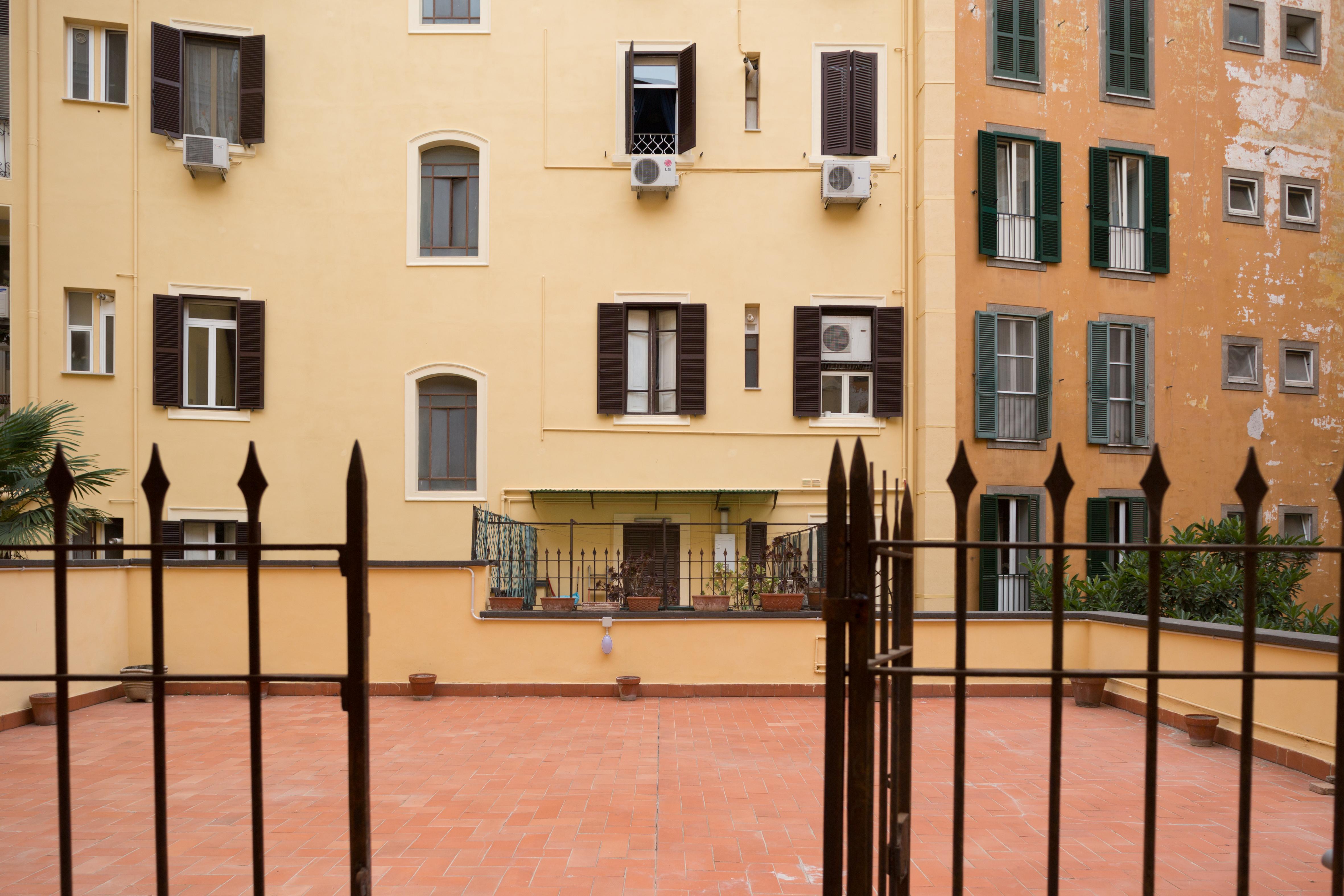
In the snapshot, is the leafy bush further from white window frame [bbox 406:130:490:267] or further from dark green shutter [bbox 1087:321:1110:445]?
white window frame [bbox 406:130:490:267]

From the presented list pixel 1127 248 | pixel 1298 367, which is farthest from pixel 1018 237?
pixel 1298 367

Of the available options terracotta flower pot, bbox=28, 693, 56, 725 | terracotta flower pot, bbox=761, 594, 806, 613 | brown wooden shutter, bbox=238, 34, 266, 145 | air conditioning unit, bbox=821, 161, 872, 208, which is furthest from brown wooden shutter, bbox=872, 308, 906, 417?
terracotta flower pot, bbox=28, 693, 56, 725

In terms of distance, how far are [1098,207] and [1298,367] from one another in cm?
499

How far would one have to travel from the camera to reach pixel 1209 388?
14.0 metres

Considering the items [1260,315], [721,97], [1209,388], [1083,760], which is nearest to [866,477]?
[1083,760]

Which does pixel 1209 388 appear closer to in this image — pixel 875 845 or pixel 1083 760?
pixel 1083 760

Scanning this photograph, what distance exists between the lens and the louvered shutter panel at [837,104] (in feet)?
41.6

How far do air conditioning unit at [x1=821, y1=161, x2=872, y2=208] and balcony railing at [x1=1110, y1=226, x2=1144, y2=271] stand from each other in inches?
177

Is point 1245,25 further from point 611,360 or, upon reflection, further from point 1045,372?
point 611,360

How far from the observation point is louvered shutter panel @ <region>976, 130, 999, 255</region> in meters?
12.9

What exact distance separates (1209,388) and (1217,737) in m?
8.72

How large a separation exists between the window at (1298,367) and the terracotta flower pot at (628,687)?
41.4ft

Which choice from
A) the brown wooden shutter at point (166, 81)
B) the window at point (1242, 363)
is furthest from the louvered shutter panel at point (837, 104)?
the brown wooden shutter at point (166, 81)

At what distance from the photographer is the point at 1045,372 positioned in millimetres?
13219
